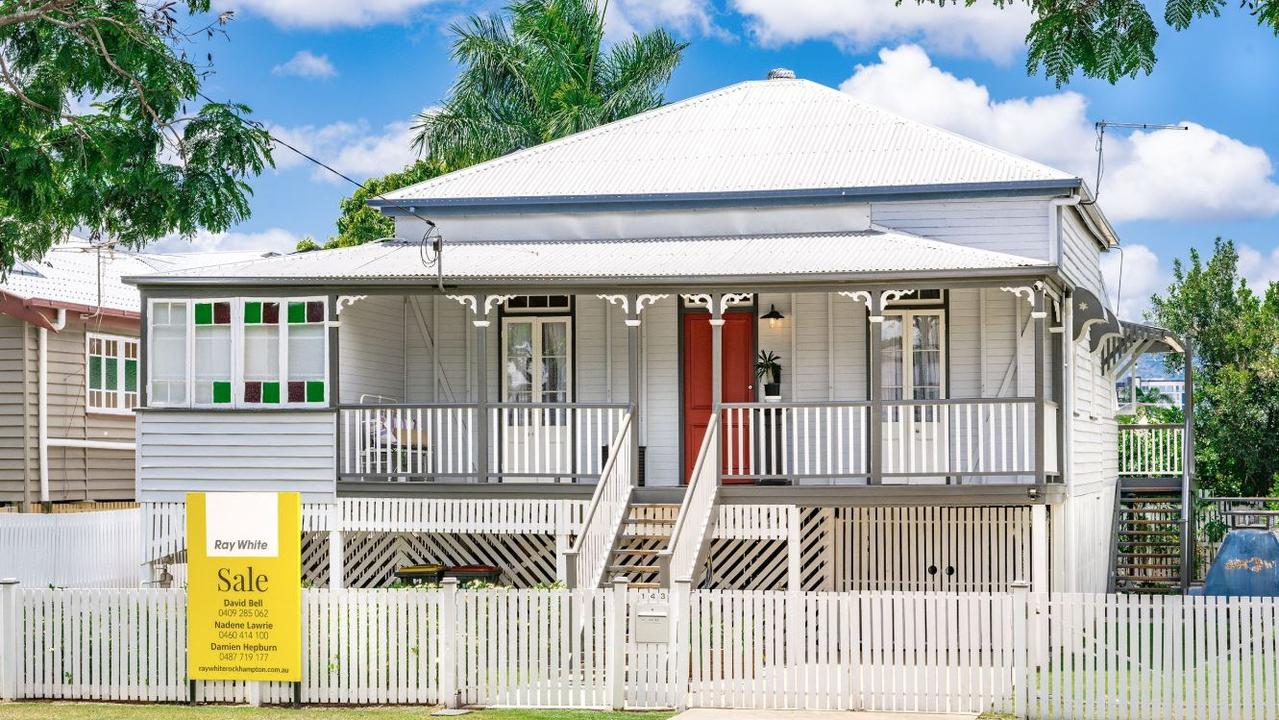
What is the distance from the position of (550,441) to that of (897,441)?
4662mm

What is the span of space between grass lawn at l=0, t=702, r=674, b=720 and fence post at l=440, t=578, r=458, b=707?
0.79ft

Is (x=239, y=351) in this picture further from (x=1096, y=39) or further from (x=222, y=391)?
(x=1096, y=39)

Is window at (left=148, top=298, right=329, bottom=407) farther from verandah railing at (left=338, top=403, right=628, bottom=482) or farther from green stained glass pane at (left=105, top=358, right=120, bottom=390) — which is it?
green stained glass pane at (left=105, top=358, right=120, bottom=390)

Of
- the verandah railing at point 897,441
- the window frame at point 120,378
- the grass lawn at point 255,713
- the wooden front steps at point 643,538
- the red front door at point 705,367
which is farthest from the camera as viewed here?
the window frame at point 120,378

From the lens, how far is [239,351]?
21531 millimetres

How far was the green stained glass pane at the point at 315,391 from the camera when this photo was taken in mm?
21391

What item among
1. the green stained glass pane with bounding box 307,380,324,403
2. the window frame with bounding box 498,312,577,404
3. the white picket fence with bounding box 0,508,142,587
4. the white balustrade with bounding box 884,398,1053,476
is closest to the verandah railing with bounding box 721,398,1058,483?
the white balustrade with bounding box 884,398,1053,476

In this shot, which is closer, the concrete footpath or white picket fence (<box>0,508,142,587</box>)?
the concrete footpath

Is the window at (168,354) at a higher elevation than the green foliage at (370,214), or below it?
below

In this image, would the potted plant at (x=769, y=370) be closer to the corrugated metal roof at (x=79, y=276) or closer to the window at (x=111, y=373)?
the corrugated metal roof at (x=79, y=276)

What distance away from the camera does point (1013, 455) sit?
19.8 meters

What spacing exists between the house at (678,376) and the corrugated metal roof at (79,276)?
641cm

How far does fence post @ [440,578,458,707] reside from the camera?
1561 cm

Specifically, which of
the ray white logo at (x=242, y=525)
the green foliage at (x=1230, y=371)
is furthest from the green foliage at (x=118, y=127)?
the green foliage at (x=1230, y=371)
